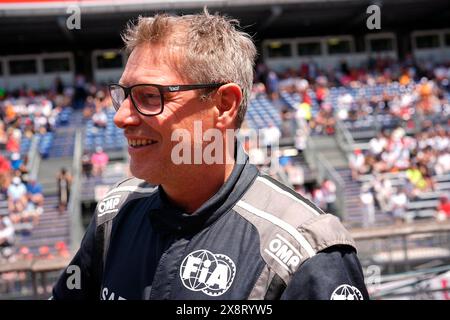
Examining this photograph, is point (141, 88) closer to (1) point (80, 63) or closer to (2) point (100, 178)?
(2) point (100, 178)

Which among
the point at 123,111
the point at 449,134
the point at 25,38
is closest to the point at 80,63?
the point at 25,38

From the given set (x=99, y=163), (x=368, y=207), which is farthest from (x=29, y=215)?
(x=368, y=207)

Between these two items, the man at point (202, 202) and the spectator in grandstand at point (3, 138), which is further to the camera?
the spectator in grandstand at point (3, 138)

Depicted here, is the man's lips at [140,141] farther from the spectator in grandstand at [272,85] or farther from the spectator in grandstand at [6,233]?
the spectator in grandstand at [272,85]

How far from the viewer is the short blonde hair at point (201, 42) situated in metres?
1.69

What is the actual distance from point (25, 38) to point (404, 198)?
16.8 m

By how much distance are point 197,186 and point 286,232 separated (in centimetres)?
35

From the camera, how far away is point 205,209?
5.58 feet

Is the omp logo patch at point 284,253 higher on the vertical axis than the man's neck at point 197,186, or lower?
lower

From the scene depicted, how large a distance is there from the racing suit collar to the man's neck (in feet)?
0.09

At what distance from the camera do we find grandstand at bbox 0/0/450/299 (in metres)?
9.44

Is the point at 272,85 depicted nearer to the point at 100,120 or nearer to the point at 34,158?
the point at 100,120

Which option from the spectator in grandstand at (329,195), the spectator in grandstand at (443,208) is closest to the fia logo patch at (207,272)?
the spectator in grandstand at (443,208)
